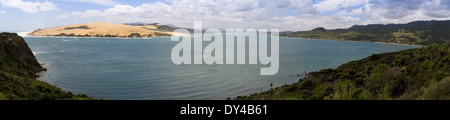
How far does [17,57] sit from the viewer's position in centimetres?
4509

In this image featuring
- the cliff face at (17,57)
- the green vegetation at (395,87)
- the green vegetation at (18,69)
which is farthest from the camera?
the cliff face at (17,57)

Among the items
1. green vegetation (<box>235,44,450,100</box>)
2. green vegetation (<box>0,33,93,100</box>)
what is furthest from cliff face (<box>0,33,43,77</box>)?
green vegetation (<box>235,44,450,100</box>)

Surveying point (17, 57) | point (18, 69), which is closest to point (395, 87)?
point (18, 69)

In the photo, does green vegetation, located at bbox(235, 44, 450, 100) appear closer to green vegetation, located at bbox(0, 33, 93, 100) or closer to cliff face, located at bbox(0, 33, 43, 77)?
green vegetation, located at bbox(0, 33, 93, 100)

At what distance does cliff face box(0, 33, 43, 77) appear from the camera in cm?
3990

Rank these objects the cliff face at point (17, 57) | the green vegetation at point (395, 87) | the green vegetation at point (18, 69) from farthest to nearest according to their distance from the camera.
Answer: the cliff face at point (17, 57)
the green vegetation at point (18, 69)
the green vegetation at point (395, 87)

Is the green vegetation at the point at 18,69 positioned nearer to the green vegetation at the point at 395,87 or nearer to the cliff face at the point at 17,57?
the cliff face at the point at 17,57

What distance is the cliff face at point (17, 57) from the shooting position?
131ft

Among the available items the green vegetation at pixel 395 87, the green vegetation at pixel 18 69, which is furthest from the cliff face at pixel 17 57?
the green vegetation at pixel 395 87
